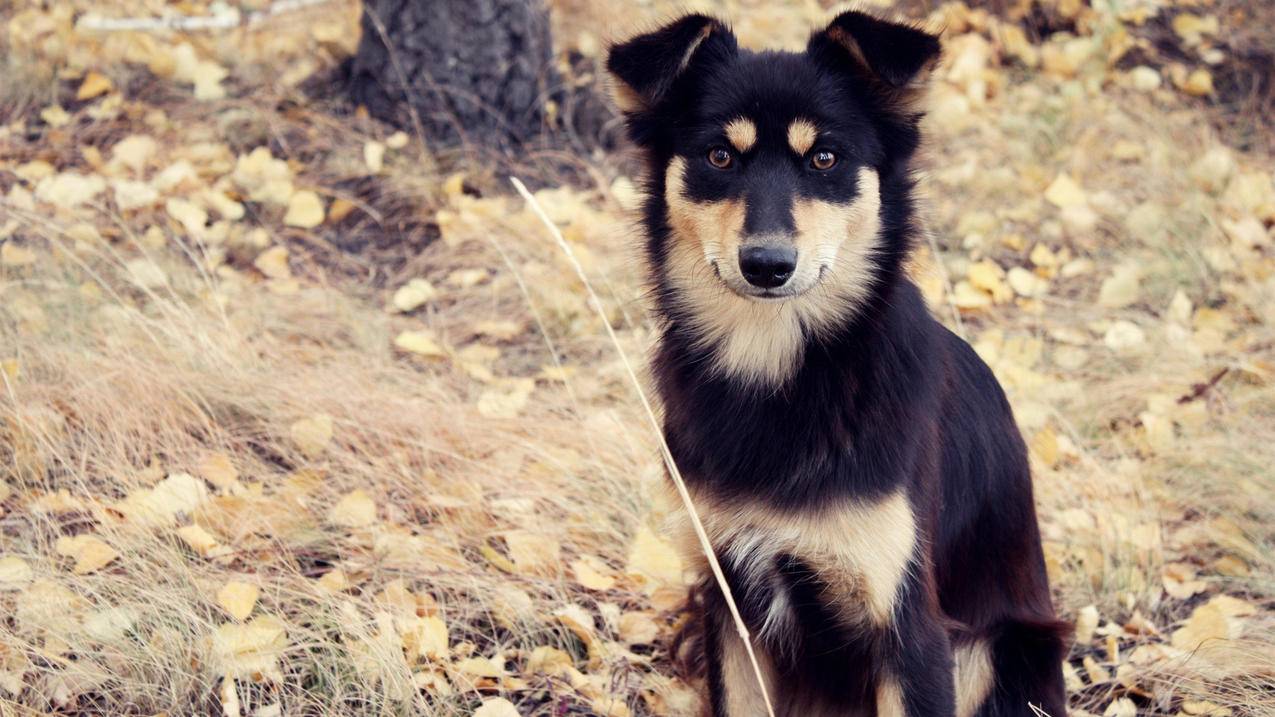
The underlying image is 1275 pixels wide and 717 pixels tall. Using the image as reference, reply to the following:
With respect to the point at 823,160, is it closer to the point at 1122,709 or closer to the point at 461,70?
the point at 1122,709

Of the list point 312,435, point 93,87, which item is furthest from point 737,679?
point 93,87

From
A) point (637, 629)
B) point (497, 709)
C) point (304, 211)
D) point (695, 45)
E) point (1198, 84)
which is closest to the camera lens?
point (695, 45)

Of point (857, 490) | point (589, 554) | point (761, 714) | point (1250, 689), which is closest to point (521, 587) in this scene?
point (589, 554)

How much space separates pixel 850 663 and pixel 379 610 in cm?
132

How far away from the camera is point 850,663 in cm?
298

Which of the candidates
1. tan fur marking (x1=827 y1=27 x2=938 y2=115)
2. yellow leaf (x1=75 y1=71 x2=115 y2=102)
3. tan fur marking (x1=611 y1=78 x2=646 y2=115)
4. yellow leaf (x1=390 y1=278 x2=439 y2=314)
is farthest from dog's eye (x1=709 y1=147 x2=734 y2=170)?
yellow leaf (x1=75 y1=71 x2=115 y2=102)

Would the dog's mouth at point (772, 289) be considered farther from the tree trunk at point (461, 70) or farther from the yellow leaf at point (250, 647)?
the tree trunk at point (461, 70)

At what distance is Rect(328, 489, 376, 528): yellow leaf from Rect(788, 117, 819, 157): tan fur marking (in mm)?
1808

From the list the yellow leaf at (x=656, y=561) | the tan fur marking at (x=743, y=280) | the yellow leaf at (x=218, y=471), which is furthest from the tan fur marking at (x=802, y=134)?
the yellow leaf at (x=218, y=471)

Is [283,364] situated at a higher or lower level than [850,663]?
lower

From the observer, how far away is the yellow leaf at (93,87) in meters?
6.47

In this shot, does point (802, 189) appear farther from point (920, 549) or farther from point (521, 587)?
point (521, 587)

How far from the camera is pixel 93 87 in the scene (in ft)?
21.3

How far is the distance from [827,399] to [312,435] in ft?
6.51
